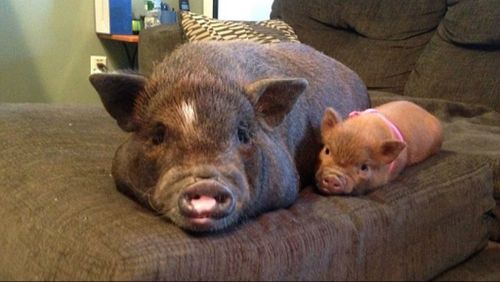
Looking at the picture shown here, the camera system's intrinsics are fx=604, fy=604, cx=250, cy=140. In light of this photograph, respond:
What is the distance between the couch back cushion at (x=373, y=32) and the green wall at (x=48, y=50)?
104 centimetres

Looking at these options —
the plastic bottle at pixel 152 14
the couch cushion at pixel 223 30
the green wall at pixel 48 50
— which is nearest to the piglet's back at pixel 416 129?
the couch cushion at pixel 223 30

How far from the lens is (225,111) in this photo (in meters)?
0.86

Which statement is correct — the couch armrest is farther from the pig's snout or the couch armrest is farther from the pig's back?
the pig's snout

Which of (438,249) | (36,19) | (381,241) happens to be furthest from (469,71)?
(36,19)

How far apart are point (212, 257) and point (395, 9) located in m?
1.71

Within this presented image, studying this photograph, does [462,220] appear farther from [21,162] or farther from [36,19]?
[36,19]

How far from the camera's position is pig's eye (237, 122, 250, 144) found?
0.89 meters

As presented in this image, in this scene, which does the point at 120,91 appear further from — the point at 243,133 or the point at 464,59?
the point at 464,59

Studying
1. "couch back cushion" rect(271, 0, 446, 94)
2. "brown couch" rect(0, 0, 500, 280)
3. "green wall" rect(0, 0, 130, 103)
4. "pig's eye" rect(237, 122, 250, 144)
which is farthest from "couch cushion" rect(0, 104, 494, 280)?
"green wall" rect(0, 0, 130, 103)

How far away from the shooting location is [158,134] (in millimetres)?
876

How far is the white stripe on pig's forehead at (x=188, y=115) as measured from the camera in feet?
2.72

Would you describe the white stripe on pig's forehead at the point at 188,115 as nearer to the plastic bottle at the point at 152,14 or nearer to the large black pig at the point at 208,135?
the large black pig at the point at 208,135

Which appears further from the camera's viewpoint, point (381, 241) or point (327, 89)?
point (327, 89)

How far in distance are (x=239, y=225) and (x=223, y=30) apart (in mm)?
1285
